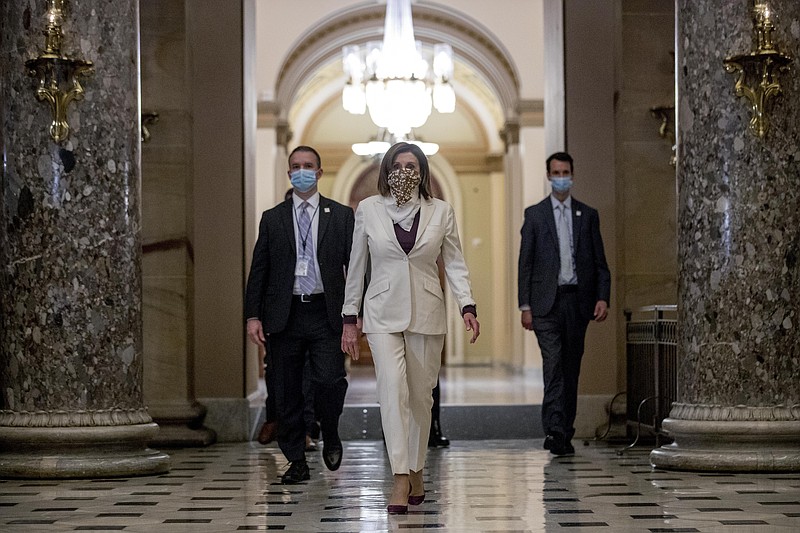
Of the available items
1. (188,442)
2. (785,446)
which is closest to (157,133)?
(188,442)

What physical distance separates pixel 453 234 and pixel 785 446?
242 centimetres

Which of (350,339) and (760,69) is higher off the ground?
(760,69)

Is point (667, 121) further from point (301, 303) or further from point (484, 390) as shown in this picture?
point (484, 390)

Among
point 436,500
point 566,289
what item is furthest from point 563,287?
point 436,500

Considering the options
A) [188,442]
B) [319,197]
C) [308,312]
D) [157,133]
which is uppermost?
[157,133]

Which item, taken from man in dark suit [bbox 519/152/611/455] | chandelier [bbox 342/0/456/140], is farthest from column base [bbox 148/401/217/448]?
chandelier [bbox 342/0/456/140]

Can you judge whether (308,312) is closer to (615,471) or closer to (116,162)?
(116,162)

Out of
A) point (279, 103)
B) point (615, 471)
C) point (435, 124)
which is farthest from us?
point (435, 124)

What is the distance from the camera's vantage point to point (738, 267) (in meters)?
7.52

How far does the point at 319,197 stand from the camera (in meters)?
7.59

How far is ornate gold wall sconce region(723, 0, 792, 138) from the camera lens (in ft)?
24.6

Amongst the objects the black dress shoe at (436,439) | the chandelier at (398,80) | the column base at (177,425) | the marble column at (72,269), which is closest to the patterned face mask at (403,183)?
the marble column at (72,269)

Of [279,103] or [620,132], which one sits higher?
[279,103]

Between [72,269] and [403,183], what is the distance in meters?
2.36
